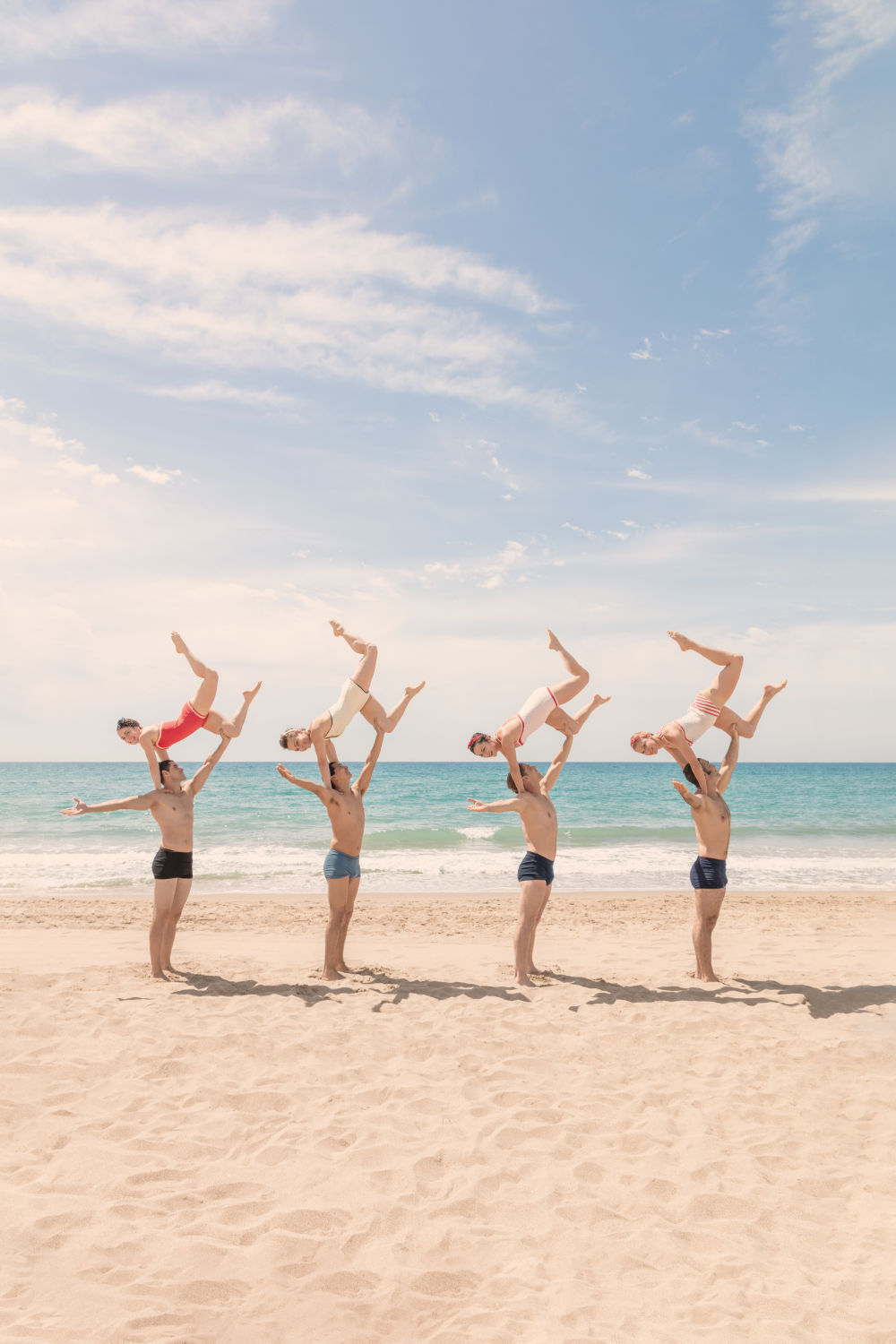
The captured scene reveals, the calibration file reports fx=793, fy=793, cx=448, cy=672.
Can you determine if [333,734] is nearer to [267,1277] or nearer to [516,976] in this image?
[516,976]

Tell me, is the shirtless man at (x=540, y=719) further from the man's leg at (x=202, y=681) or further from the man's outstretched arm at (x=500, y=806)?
the man's leg at (x=202, y=681)

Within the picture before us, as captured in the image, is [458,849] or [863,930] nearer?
[863,930]

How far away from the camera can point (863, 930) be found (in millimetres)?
11906

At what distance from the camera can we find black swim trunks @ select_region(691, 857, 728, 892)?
7.76 m

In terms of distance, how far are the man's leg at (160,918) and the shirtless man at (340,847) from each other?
1.57 meters

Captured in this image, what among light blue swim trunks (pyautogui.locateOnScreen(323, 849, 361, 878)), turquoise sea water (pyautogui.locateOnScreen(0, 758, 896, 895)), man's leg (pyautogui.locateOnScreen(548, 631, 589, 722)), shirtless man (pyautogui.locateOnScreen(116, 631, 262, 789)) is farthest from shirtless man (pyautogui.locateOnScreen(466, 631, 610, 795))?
turquoise sea water (pyautogui.locateOnScreen(0, 758, 896, 895))

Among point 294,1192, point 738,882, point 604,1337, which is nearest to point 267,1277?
point 294,1192

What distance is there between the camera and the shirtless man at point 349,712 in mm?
7762

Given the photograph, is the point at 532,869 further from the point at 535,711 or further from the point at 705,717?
the point at 705,717

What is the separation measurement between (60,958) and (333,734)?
184 inches

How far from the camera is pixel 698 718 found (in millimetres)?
7984

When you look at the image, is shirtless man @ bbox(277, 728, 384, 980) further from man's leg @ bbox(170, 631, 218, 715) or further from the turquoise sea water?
the turquoise sea water

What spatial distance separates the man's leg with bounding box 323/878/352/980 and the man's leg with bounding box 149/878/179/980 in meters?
1.58

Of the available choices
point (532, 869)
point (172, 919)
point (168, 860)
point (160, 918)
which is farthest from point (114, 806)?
point (532, 869)
